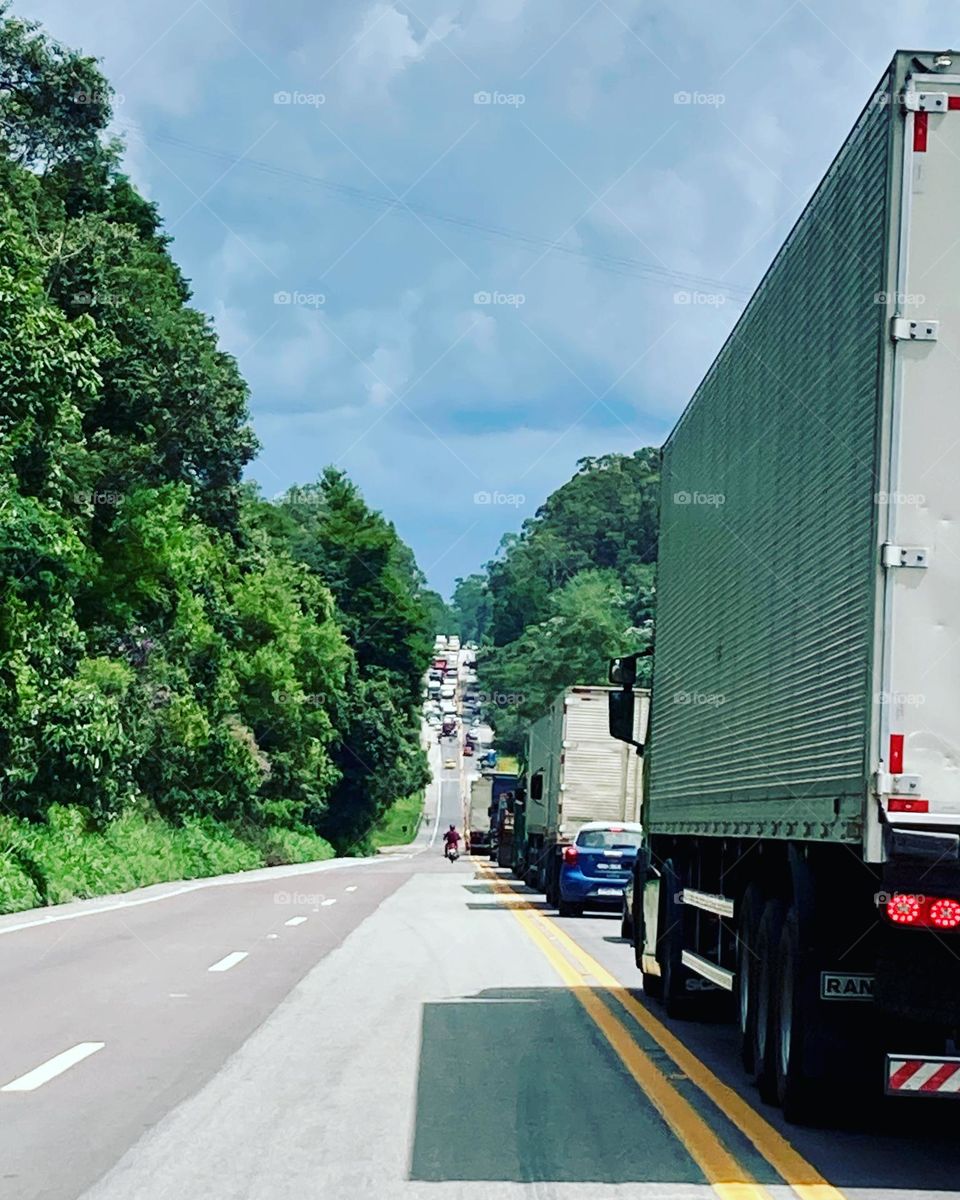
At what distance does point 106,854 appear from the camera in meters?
36.1

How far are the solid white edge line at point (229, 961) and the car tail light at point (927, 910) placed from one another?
10.9m

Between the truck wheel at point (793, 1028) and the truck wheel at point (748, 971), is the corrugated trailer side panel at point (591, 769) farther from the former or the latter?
the truck wheel at point (793, 1028)

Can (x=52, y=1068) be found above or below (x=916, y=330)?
below

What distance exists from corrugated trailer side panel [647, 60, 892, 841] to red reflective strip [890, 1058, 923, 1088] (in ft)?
3.07

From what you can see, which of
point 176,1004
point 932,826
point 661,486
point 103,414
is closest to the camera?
point 932,826

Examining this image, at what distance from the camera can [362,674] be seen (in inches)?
3514

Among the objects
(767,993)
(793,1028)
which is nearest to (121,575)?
(767,993)

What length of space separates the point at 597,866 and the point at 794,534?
20073mm

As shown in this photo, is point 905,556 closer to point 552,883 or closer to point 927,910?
point 927,910

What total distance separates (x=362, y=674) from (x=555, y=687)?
2160 inches

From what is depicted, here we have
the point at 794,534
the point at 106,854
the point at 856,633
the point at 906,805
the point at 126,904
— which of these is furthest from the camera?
the point at 106,854

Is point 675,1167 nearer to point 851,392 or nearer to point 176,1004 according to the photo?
point 851,392

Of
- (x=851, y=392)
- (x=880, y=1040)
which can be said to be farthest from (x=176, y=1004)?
A: (x=851, y=392)

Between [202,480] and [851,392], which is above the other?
[202,480]
